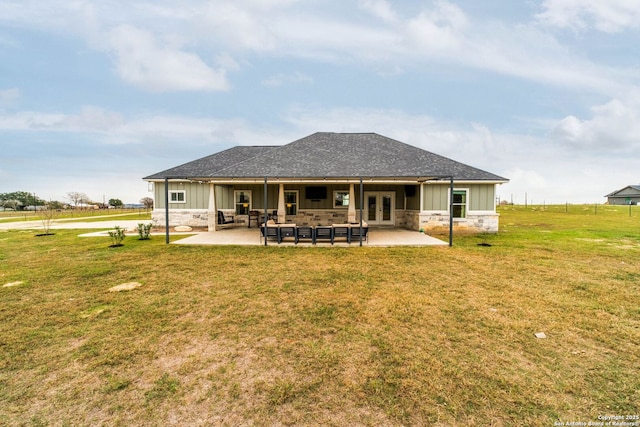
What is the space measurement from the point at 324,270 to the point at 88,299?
523 centimetres

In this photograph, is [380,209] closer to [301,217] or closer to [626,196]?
[301,217]

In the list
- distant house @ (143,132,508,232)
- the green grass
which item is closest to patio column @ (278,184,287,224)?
distant house @ (143,132,508,232)

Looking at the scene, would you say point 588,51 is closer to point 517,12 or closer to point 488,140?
point 517,12

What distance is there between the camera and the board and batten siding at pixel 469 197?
14.9 meters

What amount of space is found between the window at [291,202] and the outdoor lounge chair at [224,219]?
3887mm

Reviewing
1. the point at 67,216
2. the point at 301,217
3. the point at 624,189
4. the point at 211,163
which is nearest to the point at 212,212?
the point at 211,163

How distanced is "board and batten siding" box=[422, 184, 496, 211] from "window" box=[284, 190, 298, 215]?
7.79 metres

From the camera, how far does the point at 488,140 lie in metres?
25.3

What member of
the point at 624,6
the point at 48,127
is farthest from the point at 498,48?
the point at 48,127

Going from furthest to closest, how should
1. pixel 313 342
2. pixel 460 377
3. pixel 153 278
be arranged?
pixel 153 278 → pixel 313 342 → pixel 460 377

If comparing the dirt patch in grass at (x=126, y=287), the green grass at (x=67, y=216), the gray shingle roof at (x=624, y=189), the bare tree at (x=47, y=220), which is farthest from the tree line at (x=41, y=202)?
the gray shingle roof at (x=624, y=189)

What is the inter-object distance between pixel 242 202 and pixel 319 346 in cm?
1526

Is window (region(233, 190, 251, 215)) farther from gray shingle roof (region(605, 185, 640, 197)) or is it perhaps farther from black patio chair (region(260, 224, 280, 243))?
gray shingle roof (region(605, 185, 640, 197))

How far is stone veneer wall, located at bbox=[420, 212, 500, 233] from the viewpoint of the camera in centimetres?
1493
